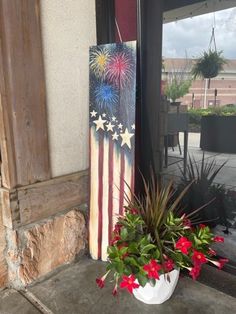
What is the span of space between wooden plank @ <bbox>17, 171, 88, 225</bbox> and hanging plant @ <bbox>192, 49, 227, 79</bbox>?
3.06ft

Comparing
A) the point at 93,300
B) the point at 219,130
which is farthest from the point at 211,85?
the point at 93,300

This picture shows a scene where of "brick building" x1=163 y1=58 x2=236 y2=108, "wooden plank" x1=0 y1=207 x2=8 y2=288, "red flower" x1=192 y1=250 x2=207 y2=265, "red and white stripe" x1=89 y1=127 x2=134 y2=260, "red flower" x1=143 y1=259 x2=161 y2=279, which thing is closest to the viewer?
"red flower" x1=143 y1=259 x2=161 y2=279

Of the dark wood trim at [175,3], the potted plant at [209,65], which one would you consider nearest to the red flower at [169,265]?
the potted plant at [209,65]

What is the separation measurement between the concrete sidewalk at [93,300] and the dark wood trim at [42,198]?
401mm

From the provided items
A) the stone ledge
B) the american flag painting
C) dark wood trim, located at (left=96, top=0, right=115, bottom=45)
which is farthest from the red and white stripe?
dark wood trim, located at (left=96, top=0, right=115, bottom=45)

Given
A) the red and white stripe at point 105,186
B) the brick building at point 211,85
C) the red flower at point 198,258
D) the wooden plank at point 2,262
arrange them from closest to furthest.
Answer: the red flower at point 198,258 → the brick building at point 211,85 → the wooden plank at point 2,262 → the red and white stripe at point 105,186

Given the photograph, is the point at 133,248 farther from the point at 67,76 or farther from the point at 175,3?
the point at 175,3

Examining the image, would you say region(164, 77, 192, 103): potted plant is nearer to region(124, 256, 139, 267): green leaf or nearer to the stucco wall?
the stucco wall

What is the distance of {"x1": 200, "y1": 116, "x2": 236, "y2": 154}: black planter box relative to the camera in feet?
5.21

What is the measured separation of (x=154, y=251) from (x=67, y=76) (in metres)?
1.10

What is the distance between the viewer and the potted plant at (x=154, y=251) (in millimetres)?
1348

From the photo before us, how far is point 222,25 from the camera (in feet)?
4.96

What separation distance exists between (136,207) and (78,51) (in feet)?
3.27

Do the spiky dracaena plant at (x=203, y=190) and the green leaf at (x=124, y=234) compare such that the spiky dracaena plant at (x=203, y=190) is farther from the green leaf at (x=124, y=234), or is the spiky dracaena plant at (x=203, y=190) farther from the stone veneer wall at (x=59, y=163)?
the stone veneer wall at (x=59, y=163)
